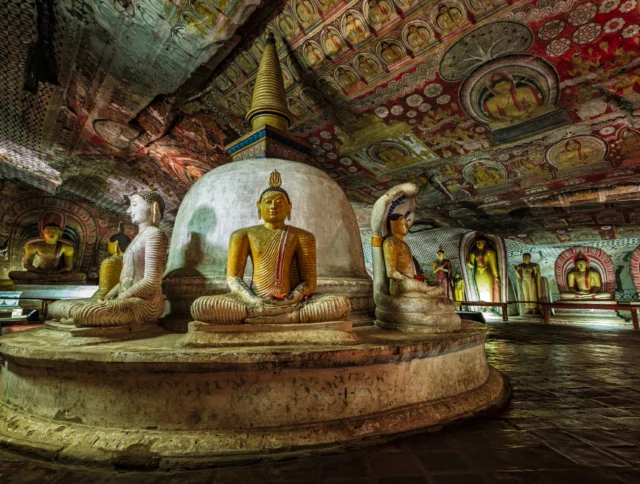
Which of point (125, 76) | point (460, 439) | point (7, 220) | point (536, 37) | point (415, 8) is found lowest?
point (460, 439)

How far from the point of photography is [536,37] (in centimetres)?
531

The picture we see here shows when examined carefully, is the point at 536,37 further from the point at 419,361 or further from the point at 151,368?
the point at 151,368

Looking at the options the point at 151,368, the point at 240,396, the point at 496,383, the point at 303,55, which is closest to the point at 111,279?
the point at 151,368

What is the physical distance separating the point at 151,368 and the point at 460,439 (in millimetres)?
1711

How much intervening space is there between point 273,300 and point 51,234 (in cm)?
1421

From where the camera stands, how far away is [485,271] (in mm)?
11234

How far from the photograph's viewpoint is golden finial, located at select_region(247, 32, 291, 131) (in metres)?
4.36

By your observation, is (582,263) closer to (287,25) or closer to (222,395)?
(287,25)

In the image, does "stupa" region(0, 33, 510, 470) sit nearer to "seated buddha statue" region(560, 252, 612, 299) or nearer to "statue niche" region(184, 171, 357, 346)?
"statue niche" region(184, 171, 357, 346)

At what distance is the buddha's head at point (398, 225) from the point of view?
333 centimetres

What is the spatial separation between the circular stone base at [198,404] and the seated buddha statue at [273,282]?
0.32 meters

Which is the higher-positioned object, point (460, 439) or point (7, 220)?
point (7, 220)

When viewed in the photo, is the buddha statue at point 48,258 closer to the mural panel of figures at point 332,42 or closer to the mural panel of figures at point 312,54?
the mural panel of figures at point 312,54

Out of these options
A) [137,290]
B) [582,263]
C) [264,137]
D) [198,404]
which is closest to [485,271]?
[582,263]
